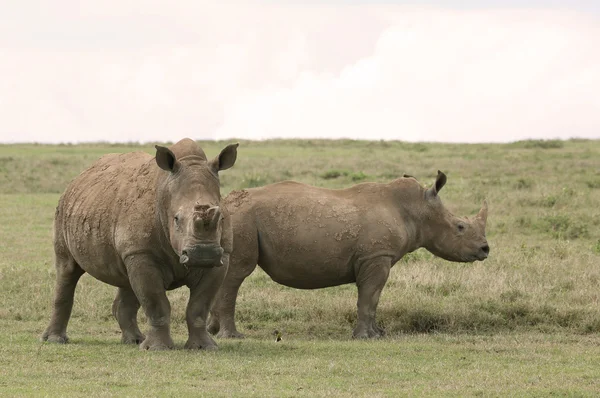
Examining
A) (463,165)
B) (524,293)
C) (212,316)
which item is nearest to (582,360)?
(524,293)

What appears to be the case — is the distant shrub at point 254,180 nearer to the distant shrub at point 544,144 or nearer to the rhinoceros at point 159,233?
the distant shrub at point 544,144

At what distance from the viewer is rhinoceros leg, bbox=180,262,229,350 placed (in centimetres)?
986

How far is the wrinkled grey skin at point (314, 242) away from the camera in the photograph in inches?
452

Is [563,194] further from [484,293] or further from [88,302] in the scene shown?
[88,302]

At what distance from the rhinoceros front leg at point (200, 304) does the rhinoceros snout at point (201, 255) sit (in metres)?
0.97

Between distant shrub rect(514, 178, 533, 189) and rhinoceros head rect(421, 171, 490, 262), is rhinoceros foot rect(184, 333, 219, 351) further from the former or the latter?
distant shrub rect(514, 178, 533, 189)

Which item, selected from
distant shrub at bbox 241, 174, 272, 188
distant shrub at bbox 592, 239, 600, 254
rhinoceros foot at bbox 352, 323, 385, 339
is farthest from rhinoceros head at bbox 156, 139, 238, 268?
distant shrub at bbox 241, 174, 272, 188

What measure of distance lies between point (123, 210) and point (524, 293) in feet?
16.7

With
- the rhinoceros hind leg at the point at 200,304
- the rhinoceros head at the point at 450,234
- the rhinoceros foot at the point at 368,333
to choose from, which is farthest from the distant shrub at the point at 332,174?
the rhinoceros hind leg at the point at 200,304

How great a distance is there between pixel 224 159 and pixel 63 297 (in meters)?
2.58

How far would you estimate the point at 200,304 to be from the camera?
390 inches

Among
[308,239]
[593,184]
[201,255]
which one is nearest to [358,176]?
[593,184]

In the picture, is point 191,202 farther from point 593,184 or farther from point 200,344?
point 593,184

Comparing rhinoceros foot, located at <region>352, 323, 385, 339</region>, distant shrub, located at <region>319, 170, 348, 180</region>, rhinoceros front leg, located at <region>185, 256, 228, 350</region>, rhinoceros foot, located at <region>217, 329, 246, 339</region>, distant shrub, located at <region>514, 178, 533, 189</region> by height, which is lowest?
rhinoceros foot, located at <region>217, 329, 246, 339</region>
